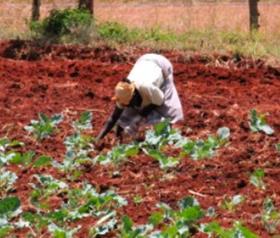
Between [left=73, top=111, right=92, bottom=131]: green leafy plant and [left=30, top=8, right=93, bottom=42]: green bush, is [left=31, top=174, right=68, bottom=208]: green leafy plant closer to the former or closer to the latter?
[left=73, top=111, right=92, bottom=131]: green leafy plant

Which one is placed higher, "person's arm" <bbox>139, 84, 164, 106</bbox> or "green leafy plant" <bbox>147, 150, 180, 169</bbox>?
"person's arm" <bbox>139, 84, 164, 106</bbox>

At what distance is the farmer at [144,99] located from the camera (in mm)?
8000

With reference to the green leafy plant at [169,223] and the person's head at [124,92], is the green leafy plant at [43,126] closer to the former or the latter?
the person's head at [124,92]

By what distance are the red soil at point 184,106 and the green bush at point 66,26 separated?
60 cm

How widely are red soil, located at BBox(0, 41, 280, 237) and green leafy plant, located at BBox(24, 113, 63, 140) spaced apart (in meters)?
0.09

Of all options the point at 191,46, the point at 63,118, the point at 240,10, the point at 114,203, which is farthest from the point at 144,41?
the point at 240,10

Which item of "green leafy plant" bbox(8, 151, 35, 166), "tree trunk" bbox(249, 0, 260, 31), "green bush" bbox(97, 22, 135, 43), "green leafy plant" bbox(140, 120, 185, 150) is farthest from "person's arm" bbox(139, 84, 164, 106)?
"tree trunk" bbox(249, 0, 260, 31)

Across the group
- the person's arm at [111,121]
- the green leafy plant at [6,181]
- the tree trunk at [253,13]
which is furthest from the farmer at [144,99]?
the tree trunk at [253,13]

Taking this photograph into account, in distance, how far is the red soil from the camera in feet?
22.2

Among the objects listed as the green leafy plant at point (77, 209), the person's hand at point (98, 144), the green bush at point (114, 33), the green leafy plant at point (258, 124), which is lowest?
the green bush at point (114, 33)

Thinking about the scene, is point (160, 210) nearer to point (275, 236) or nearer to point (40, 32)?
point (275, 236)

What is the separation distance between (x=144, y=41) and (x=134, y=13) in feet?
28.8

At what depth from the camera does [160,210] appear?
612 cm

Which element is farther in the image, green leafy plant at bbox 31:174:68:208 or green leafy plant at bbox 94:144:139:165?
green leafy plant at bbox 94:144:139:165
